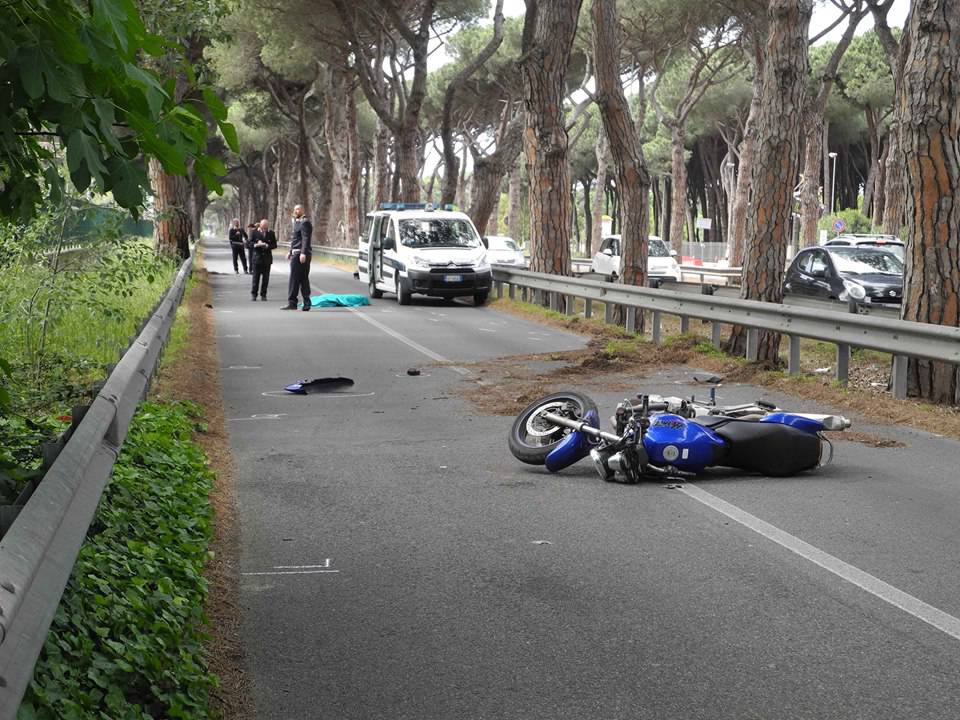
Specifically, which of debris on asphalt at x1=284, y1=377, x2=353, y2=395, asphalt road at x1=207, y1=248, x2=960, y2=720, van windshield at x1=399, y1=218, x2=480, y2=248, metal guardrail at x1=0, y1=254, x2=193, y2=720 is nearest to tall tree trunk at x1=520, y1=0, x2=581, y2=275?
van windshield at x1=399, y1=218, x2=480, y2=248


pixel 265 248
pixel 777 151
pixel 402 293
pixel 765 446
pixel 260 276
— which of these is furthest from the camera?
pixel 260 276

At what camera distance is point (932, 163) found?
13.1 m

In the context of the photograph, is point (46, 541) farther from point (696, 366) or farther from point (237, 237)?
point (237, 237)

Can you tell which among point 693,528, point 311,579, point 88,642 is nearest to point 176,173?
point 88,642

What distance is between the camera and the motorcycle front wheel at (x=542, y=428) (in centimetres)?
878

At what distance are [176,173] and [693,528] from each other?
12.4 ft

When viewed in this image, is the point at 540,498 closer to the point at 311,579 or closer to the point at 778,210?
the point at 311,579

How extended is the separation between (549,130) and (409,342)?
9639mm

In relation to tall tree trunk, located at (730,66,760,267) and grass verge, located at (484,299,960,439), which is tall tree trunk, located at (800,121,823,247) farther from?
grass verge, located at (484,299,960,439)

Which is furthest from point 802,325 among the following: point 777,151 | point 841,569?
point 841,569

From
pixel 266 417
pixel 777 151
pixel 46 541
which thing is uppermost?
pixel 777 151

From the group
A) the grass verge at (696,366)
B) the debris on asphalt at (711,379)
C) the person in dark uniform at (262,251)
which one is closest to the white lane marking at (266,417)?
the grass verge at (696,366)

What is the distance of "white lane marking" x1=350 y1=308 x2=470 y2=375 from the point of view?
49.1 feet

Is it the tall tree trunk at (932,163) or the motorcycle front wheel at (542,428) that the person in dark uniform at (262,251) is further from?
the motorcycle front wheel at (542,428)
